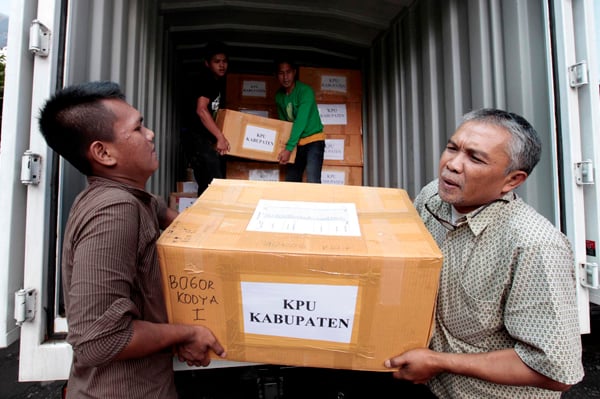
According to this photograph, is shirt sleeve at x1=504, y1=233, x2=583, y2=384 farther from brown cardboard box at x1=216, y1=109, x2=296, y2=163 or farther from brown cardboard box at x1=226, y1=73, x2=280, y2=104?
brown cardboard box at x1=226, y1=73, x2=280, y2=104

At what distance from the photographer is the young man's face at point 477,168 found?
42.8 inches

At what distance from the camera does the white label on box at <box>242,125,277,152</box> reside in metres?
2.82

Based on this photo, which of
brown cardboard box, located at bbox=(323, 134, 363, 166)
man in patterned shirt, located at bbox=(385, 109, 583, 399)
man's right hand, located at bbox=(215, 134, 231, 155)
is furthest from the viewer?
brown cardboard box, located at bbox=(323, 134, 363, 166)

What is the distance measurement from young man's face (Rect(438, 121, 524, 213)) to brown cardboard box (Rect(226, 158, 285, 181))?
79.5 inches

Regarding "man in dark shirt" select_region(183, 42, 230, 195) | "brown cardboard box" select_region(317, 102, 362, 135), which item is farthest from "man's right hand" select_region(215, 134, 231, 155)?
"brown cardboard box" select_region(317, 102, 362, 135)

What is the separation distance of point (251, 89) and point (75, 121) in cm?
263

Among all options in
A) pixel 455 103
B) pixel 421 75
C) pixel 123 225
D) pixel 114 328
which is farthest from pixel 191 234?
pixel 421 75

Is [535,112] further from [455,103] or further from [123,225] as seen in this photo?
[123,225]

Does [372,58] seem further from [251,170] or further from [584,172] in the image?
[584,172]

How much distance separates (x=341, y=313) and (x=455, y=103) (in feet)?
5.22

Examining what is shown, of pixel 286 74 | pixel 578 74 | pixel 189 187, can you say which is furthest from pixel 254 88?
pixel 578 74

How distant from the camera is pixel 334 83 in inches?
134

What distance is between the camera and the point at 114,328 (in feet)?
2.68

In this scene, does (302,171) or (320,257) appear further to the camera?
(302,171)
